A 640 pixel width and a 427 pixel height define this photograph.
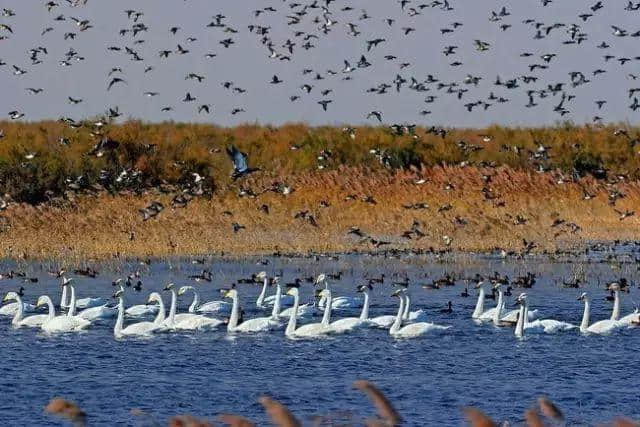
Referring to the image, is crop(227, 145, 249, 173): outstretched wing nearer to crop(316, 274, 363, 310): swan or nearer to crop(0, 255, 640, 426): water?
crop(316, 274, 363, 310): swan

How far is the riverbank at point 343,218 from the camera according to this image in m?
37.5

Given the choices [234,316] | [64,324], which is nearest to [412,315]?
[234,316]

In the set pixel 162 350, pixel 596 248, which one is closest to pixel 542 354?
pixel 162 350

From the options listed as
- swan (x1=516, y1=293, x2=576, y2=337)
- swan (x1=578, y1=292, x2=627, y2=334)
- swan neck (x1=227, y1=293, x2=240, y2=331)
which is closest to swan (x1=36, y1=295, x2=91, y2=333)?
swan neck (x1=227, y1=293, x2=240, y2=331)

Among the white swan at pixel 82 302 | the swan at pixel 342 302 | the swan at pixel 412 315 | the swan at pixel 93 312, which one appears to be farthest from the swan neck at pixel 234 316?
the white swan at pixel 82 302

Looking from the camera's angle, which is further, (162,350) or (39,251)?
→ (39,251)

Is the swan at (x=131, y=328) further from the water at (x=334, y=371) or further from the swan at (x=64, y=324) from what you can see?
the swan at (x=64, y=324)

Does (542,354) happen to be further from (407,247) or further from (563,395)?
(407,247)

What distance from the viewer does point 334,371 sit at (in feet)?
63.3

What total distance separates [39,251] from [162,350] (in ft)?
52.1

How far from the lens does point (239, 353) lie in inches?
837

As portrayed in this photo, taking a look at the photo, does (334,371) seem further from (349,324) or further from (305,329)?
(349,324)

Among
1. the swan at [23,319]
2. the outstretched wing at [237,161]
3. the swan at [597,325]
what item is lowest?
the swan at [23,319]

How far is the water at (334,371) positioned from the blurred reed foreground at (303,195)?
911 cm
